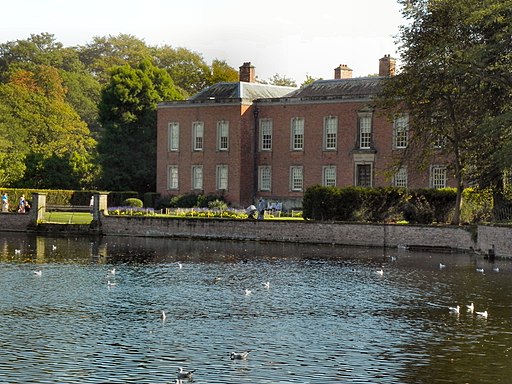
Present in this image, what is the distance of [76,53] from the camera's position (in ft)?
383

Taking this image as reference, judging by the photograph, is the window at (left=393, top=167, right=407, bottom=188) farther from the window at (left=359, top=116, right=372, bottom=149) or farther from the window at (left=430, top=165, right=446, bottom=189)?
the window at (left=359, top=116, right=372, bottom=149)

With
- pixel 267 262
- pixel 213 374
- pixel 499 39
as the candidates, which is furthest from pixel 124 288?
pixel 499 39

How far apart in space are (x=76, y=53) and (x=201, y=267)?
83.9 m

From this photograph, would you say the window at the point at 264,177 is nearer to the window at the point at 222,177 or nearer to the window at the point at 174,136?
the window at the point at 222,177

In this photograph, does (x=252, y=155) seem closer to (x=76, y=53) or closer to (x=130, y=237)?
(x=130, y=237)

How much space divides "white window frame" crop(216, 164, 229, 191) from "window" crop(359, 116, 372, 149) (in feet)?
30.1

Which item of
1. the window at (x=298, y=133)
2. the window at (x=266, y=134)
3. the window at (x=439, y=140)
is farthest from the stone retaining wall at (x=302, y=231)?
the window at (x=266, y=134)

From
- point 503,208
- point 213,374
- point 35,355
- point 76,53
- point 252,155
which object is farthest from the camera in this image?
point 76,53

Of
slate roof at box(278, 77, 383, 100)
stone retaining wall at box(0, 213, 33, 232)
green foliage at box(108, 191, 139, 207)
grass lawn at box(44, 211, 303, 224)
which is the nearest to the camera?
stone retaining wall at box(0, 213, 33, 232)

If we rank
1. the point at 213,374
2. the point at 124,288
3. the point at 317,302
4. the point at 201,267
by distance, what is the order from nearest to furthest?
the point at 213,374 < the point at 317,302 < the point at 124,288 < the point at 201,267

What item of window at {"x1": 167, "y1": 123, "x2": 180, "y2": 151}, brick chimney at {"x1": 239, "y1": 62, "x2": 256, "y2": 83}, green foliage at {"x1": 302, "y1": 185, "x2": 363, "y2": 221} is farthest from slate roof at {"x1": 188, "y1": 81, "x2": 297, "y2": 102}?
green foliage at {"x1": 302, "y1": 185, "x2": 363, "y2": 221}

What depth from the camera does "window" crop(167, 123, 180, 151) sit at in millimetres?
69500

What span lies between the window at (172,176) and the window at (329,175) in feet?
34.8

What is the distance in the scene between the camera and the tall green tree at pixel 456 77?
42031 mm
